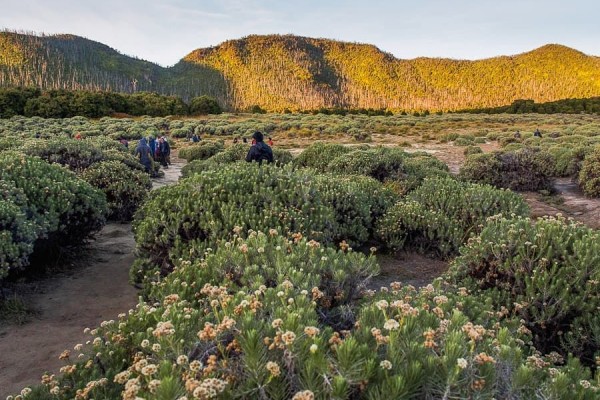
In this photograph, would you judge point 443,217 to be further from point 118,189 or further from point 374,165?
point 118,189

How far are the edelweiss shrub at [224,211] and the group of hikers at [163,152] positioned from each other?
6.44 ft

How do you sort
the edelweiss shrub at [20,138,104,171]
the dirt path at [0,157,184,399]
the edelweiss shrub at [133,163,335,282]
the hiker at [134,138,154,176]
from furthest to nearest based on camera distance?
the hiker at [134,138,154,176], the edelweiss shrub at [20,138,104,171], the edelweiss shrub at [133,163,335,282], the dirt path at [0,157,184,399]

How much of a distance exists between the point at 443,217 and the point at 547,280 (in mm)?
3416

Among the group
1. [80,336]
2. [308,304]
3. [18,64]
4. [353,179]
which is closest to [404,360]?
[308,304]

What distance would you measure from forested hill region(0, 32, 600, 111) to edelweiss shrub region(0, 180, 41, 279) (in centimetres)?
10950

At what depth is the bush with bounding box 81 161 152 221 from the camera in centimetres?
1003

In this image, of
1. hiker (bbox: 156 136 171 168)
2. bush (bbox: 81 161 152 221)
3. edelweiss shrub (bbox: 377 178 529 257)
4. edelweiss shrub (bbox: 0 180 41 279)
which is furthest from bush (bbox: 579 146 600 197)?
hiker (bbox: 156 136 171 168)

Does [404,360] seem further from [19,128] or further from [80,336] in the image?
[19,128]

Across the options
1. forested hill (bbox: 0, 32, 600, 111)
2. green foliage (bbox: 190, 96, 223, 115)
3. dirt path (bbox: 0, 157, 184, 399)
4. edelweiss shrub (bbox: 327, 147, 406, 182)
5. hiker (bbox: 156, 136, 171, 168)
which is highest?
forested hill (bbox: 0, 32, 600, 111)

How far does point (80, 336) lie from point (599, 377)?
4798 millimetres

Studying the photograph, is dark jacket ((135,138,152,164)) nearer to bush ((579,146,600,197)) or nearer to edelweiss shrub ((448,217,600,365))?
edelweiss shrub ((448,217,600,365))

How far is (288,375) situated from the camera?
1.84 metres

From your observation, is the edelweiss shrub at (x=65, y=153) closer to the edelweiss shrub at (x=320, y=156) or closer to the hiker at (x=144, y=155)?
the hiker at (x=144, y=155)

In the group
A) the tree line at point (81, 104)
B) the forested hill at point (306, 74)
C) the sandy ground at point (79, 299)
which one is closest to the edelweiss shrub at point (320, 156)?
the sandy ground at point (79, 299)
